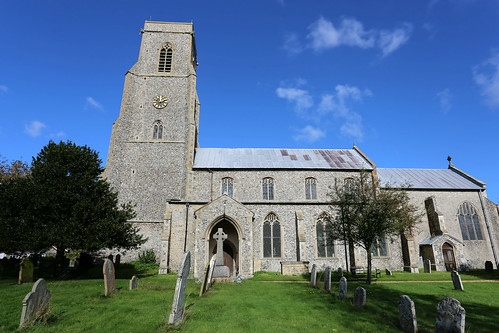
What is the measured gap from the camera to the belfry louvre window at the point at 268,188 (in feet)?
82.2

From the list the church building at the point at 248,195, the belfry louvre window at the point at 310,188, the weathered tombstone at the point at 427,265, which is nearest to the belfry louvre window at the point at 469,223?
the church building at the point at 248,195

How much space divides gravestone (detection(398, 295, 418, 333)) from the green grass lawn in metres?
0.27

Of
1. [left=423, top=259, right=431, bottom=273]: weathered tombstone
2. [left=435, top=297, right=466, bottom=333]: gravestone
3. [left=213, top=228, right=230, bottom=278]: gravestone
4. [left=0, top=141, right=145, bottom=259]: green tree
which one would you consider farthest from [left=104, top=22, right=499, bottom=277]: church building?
[left=435, top=297, right=466, bottom=333]: gravestone

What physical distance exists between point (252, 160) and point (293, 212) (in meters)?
6.74

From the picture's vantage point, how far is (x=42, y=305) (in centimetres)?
766

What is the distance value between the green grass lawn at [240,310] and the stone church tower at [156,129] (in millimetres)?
11795

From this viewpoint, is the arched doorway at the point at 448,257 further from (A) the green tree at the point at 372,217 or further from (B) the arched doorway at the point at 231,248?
(B) the arched doorway at the point at 231,248

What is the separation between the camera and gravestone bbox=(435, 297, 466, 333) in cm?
635

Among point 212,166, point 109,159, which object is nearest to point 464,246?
point 212,166

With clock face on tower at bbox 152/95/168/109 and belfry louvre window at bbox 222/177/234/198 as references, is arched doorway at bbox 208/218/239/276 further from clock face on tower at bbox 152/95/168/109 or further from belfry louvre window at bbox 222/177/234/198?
clock face on tower at bbox 152/95/168/109

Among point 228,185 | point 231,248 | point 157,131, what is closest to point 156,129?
point 157,131

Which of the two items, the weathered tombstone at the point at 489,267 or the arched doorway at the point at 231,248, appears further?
the weathered tombstone at the point at 489,267

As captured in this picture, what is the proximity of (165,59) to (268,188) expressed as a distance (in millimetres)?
19018

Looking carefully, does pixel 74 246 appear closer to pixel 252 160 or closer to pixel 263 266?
pixel 263 266
